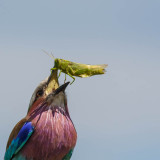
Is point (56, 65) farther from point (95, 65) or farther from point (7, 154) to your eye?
point (7, 154)

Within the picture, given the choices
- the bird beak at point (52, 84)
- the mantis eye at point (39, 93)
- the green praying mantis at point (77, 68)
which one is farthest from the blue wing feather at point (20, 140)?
the green praying mantis at point (77, 68)

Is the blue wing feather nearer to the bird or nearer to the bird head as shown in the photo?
the bird

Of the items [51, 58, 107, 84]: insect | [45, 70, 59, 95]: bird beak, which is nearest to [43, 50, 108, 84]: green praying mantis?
[51, 58, 107, 84]: insect

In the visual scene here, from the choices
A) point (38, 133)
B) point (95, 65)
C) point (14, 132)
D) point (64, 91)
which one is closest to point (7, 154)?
A: point (14, 132)

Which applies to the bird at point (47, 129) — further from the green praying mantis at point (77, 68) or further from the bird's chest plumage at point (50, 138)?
the green praying mantis at point (77, 68)

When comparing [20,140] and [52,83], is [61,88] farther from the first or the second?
[20,140]

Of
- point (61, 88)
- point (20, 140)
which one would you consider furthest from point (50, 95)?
point (20, 140)
